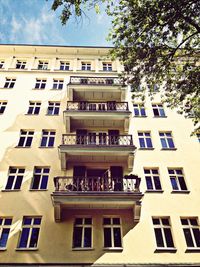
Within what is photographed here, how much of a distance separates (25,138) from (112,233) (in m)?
7.89

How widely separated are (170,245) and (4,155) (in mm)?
10216

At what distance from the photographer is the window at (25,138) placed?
1465cm

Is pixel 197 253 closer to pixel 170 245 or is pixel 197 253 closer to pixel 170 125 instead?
pixel 170 245

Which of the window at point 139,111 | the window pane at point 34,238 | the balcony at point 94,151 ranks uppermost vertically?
the window at point 139,111

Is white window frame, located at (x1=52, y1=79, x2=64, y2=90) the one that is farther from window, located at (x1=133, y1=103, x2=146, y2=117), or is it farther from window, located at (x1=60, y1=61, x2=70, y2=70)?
window, located at (x1=133, y1=103, x2=146, y2=117)

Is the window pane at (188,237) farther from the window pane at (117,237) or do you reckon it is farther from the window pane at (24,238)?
the window pane at (24,238)

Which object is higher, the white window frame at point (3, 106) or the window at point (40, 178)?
the white window frame at point (3, 106)

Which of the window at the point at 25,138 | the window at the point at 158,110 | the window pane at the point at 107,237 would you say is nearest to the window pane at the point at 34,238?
the window pane at the point at 107,237

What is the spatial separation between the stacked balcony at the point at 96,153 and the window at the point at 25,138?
92.3 inches

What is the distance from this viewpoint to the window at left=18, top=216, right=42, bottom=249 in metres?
10.8

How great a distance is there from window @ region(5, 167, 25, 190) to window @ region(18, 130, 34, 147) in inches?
69.8

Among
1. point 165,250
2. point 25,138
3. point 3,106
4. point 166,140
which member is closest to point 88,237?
point 165,250

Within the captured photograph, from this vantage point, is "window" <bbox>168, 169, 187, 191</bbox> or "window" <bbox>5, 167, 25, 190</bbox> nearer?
"window" <bbox>5, 167, 25, 190</bbox>

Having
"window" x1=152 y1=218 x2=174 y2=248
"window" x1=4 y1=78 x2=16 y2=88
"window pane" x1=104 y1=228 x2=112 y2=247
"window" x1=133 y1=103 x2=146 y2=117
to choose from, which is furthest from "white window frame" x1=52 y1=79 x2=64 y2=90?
"window" x1=152 y1=218 x2=174 y2=248
